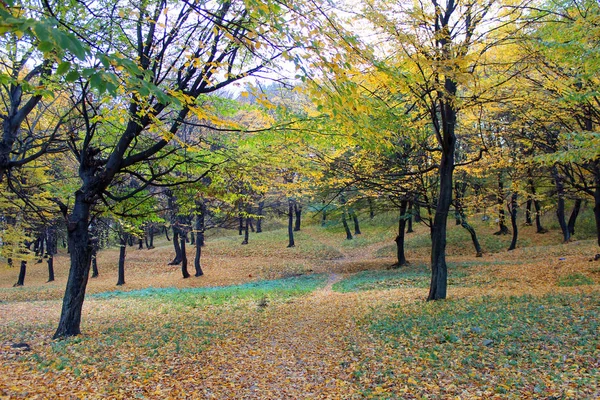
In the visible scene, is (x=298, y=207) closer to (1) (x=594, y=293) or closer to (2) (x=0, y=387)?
(1) (x=594, y=293)

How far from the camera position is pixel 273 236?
35719 millimetres

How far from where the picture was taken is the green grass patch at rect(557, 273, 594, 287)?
10.6 metres

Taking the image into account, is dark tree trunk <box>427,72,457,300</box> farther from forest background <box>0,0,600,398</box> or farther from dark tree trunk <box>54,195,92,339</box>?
dark tree trunk <box>54,195,92,339</box>

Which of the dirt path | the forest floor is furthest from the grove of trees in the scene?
the dirt path

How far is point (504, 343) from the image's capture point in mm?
5348

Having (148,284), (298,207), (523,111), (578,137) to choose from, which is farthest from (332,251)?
(578,137)

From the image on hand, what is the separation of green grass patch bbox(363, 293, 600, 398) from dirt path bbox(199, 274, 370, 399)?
77 centimetres

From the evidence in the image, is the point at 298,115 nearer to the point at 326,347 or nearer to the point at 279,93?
the point at 279,93

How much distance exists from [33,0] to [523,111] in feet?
36.7

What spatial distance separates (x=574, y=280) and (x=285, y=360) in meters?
10.1

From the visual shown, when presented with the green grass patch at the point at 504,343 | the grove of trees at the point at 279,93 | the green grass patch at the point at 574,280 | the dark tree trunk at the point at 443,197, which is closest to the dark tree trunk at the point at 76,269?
the grove of trees at the point at 279,93

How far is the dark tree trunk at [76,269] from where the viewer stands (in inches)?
274

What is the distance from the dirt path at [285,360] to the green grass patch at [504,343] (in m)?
0.77

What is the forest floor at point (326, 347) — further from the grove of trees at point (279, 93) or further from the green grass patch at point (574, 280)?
the grove of trees at point (279, 93)
